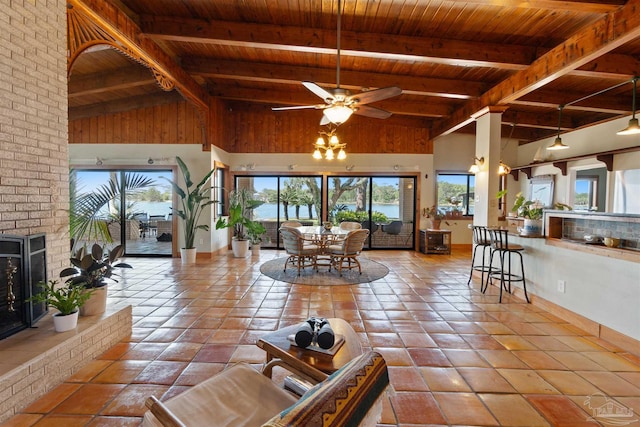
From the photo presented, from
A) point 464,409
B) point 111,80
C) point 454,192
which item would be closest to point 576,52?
point 464,409

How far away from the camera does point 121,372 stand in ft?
7.66

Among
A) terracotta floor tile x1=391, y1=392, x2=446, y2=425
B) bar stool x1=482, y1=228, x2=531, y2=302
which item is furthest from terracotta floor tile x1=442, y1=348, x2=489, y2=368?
bar stool x1=482, y1=228, x2=531, y2=302

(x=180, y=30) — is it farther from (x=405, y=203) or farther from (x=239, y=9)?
(x=405, y=203)

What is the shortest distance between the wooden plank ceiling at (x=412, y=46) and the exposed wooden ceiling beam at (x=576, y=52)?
0.01 m

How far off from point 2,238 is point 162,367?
1.46 meters

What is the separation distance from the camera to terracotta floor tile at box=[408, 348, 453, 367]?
8.21ft

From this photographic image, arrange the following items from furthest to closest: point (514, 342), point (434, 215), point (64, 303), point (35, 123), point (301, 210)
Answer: point (301, 210) < point (434, 215) < point (514, 342) < point (35, 123) < point (64, 303)

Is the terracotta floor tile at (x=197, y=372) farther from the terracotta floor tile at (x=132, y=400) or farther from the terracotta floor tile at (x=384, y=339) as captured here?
the terracotta floor tile at (x=384, y=339)

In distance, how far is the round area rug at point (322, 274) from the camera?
496 centimetres

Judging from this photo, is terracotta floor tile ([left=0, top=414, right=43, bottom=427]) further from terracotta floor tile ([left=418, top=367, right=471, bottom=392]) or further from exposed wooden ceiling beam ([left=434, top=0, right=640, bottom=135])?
exposed wooden ceiling beam ([left=434, top=0, right=640, bottom=135])

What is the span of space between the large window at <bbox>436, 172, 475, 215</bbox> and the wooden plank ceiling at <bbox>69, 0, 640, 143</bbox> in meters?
2.33

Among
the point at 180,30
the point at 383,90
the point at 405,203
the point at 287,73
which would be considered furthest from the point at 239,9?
the point at 405,203

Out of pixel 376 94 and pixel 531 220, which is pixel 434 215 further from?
pixel 376 94

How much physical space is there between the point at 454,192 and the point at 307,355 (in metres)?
7.77
